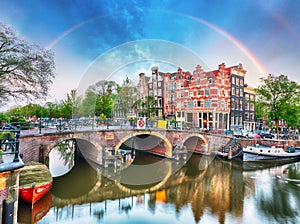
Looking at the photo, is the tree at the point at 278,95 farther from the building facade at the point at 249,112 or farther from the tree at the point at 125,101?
the tree at the point at 125,101

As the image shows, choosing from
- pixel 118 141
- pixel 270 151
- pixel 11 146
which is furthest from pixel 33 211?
pixel 270 151

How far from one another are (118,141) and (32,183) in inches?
353

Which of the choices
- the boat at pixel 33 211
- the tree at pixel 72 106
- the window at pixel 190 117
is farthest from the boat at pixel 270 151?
the tree at pixel 72 106

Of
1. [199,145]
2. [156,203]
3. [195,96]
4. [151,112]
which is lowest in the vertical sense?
[156,203]

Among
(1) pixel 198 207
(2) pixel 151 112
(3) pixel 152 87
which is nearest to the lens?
(1) pixel 198 207

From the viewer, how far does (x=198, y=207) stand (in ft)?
38.1

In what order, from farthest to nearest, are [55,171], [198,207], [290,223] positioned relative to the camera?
[55,171], [198,207], [290,223]

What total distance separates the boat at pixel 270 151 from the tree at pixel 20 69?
22.7 metres

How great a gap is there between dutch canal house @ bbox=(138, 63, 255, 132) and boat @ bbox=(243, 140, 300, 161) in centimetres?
721

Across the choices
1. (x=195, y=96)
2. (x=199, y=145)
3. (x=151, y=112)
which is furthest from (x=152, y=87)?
(x=199, y=145)

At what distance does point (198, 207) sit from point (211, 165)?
1084 centimetres

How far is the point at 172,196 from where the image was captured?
13.5 m

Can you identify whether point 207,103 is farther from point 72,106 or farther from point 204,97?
point 72,106

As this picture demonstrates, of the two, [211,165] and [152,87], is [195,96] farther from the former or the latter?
[211,165]
